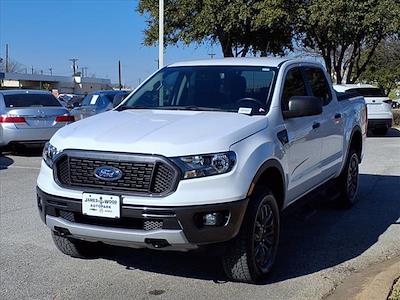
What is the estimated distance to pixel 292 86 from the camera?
6008 mm

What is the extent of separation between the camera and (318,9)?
21734 mm

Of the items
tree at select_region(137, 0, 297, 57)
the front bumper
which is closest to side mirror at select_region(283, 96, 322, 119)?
the front bumper

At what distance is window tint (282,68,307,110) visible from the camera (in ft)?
18.5

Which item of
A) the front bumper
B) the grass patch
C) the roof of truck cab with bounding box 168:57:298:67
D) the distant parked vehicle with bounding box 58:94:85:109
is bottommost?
the distant parked vehicle with bounding box 58:94:85:109

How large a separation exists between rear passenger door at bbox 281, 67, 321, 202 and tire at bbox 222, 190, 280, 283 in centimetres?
56


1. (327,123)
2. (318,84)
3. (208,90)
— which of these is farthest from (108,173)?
(318,84)

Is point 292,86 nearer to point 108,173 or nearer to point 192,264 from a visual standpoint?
point 192,264

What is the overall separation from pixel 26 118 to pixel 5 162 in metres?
1.19

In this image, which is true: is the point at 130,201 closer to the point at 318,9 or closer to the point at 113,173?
the point at 113,173

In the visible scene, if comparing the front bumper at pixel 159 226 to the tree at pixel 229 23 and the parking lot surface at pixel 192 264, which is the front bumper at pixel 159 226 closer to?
the parking lot surface at pixel 192 264

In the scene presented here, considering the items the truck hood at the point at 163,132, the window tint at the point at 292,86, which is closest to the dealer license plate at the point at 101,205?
the truck hood at the point at 163,132

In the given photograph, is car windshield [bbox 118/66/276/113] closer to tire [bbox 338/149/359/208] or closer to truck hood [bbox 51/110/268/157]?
truck hood [bbox 51/110/268/157]

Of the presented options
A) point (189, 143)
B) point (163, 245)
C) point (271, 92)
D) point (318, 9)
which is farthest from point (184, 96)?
point (318, 9)

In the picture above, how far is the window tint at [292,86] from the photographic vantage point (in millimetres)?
5651
